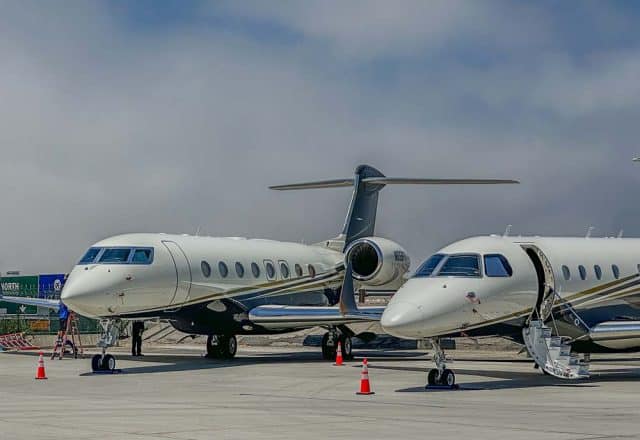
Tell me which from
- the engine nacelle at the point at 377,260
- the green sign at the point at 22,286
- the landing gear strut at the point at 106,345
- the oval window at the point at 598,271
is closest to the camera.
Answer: the oval window at the point at 598,271

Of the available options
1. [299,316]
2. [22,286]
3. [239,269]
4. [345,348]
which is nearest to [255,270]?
[239,269]

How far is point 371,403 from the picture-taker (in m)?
17.7

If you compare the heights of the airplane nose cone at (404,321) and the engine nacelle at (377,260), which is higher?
the engine nacelle at (377,260)

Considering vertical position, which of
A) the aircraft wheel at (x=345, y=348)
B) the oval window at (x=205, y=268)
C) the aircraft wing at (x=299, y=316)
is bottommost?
the aircraft wheel at (x=345, y=348)

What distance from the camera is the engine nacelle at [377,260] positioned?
33844mm

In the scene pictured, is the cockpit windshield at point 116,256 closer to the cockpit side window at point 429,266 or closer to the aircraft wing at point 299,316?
the aircraft wing at point 299,316

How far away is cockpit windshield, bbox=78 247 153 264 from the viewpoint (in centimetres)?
2853

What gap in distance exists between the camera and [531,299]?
897 inches

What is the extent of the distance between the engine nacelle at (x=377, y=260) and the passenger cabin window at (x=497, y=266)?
11339 mm

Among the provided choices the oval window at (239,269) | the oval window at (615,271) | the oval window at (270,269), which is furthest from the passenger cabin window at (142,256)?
the oval window at (615,271)

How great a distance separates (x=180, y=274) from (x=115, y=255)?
2049 mm

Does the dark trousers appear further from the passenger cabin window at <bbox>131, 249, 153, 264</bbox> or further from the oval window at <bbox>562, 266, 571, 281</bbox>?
the oval window at <bbox>562, 266, 571, 281</bbox>

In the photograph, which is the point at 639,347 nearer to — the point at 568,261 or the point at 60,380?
the point at 568,261

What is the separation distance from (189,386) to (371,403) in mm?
5641
